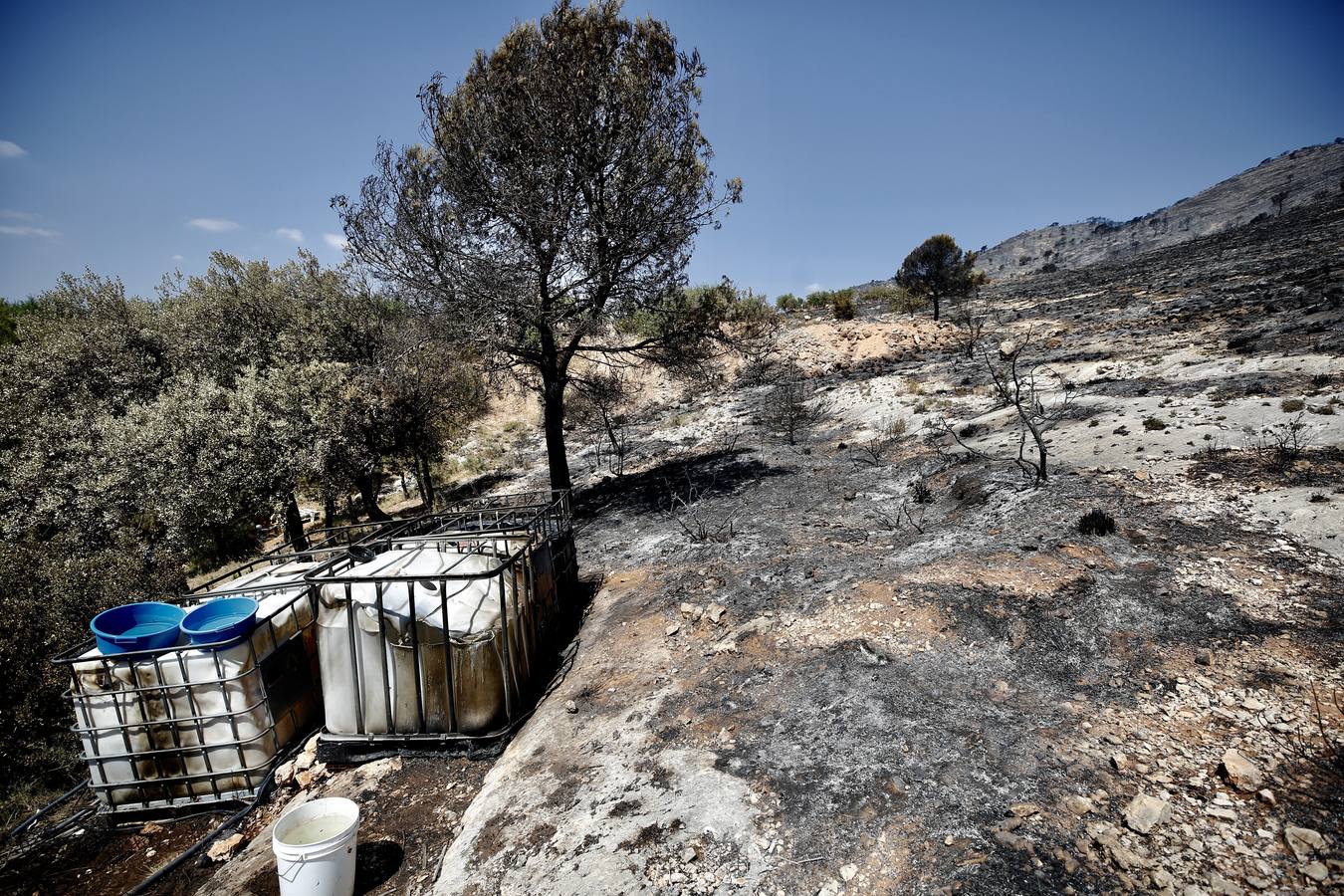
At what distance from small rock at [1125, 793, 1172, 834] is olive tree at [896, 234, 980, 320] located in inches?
1298

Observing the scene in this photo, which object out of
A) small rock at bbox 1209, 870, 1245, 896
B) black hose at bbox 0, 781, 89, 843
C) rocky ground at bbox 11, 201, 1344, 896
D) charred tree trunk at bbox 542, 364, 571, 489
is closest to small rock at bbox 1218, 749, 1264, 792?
rocky ground at bbox 11, 201, 1344, 896

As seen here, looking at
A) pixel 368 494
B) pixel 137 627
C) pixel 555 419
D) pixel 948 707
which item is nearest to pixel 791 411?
pixel 555 419

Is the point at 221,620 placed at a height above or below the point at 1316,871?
above

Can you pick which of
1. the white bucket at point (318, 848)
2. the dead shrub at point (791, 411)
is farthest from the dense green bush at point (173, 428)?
the dead shrub at point (791, 411)

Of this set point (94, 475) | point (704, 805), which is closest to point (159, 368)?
point (94, 475)

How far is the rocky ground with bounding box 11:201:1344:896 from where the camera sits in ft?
10.7

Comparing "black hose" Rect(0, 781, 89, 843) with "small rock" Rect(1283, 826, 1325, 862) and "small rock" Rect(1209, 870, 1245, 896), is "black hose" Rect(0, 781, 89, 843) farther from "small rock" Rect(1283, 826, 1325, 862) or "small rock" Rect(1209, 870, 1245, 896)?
"small rock" Rect(1283, 826, 1325, 862)

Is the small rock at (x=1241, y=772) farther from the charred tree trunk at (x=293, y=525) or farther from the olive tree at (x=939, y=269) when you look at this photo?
the olive tree at (x=939, y=269)

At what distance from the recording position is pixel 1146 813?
10.6 feet

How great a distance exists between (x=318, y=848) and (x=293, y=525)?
13319 millimetres

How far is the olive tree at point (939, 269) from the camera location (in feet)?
108

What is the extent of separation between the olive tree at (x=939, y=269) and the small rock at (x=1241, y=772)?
32.5m

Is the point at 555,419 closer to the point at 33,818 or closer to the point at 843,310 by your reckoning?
the point at 33,818

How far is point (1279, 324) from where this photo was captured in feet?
51.3
